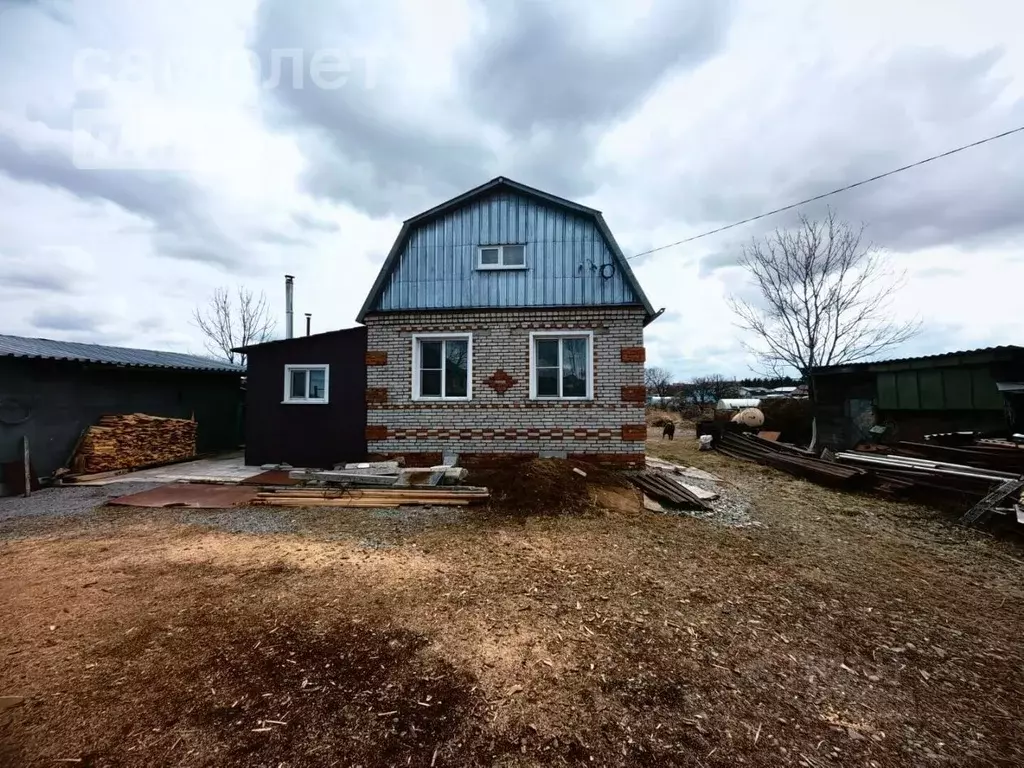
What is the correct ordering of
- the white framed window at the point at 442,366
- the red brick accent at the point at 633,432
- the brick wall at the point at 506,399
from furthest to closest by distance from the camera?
the white framed window at the point at 442,366 → the brick wall at the point at 506,399 → the red brick accent at the point at 633,432

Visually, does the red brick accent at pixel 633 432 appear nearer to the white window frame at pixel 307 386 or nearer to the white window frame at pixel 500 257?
the white window frame at pixel 500 257

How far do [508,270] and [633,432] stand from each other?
4.95m

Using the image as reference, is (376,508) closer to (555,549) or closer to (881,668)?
(555,549)

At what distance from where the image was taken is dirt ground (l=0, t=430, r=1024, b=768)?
2.37 m

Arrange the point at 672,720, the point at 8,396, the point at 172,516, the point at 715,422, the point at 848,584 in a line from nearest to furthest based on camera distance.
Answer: the point at 672,720 < the point at 848,584 < the point at 172,516 < the point at 8,396 < the point at 715,422

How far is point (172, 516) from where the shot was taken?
22.3 feet

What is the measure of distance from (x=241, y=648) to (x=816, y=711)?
4044mm

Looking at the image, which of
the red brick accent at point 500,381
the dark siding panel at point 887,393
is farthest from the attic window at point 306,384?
the dark siding panel at point 887,393

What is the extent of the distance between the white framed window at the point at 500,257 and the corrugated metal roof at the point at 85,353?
977 cm

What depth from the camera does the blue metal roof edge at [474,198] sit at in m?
10.1

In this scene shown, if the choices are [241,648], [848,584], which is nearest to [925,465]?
[848,584]

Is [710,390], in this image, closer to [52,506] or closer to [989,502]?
[989,502]

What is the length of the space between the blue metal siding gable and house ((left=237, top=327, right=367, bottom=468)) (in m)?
1.67

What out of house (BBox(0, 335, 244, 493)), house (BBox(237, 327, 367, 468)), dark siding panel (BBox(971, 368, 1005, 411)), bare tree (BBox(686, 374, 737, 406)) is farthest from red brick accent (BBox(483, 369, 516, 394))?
bare tree (BBox(686, 374, 737, 406))
